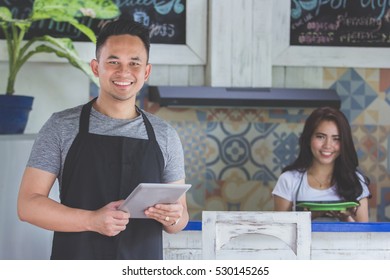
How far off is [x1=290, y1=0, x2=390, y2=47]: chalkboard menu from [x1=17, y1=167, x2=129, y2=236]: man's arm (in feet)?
7.27

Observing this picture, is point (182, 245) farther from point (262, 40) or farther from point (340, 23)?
point (340, 23)

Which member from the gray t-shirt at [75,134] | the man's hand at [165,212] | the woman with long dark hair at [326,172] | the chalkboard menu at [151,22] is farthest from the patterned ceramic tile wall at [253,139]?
the man's hand at [165,212]

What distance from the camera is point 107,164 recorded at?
62.6 inches

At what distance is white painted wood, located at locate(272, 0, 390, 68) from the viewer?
3.50m

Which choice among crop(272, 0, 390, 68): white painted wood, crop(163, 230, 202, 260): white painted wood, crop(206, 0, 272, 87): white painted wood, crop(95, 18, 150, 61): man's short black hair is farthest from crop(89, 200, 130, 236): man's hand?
crop(272, 0, 390, 68): white painted wood

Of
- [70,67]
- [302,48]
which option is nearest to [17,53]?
[70,67]

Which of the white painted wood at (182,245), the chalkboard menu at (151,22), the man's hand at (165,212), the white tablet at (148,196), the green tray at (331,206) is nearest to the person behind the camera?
the white tablet at (148,196)

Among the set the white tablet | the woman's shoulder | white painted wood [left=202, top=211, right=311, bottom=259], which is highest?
the woman's shoulder

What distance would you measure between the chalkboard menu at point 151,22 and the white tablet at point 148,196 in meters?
2.00

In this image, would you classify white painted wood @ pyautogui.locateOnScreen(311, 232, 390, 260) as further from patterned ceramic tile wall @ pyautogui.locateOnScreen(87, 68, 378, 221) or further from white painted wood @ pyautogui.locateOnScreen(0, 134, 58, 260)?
patterned ceramic tile wall @ pyautogui.locateOnScreen(87, 68, 378, 221)

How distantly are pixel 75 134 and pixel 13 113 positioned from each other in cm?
151

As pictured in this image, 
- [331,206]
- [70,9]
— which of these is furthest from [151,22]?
[331,206]

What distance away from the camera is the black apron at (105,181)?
5.14 ft

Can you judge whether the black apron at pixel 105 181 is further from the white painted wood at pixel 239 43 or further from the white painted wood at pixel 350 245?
the white painted wood at pixel 239 43
